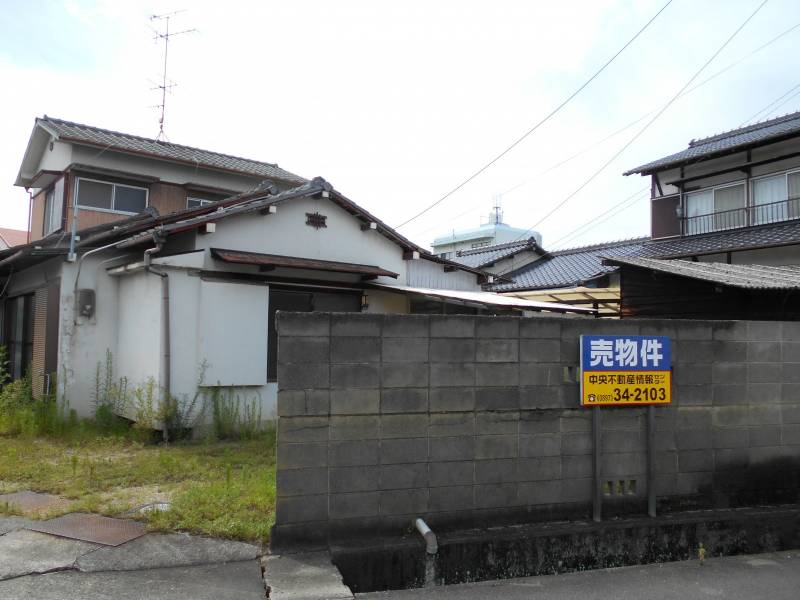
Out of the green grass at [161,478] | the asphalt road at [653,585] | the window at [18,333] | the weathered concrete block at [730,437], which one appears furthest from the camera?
the window at [18,333]

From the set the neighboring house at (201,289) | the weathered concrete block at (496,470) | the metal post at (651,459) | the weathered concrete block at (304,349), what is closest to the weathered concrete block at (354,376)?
the weathered concrete block at (304,349)

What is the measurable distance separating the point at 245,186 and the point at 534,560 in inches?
545

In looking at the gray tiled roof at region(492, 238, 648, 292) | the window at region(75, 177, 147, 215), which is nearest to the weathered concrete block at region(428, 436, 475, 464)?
the window at region(75, 177, 147, 215)

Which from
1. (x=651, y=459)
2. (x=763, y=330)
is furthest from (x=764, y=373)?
(x=651, y=459)

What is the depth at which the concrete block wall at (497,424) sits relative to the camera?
14.9ft

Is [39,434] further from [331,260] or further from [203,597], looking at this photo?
[203,597]

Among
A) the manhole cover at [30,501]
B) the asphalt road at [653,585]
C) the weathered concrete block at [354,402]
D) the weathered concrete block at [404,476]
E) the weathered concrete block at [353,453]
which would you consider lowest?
the asphalt road at [653,585]

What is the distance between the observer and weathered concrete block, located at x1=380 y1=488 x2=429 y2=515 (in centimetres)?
465

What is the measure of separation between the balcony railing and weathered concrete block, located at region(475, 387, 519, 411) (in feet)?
47.0

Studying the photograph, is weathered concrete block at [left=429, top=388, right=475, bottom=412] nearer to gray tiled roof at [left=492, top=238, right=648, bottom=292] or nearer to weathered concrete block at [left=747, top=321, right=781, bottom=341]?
weathered concrete block at [left=747, top=321, right=781, bottom=341]

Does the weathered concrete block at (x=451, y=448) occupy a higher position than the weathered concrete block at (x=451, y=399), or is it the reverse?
the weathered concrete block at (x=451, y=399)

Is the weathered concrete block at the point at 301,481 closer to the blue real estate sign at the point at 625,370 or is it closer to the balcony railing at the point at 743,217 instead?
the blue real estate sign at the point at 625,370

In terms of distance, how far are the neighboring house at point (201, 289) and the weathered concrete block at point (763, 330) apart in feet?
14.7

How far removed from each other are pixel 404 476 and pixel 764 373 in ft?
11.8
